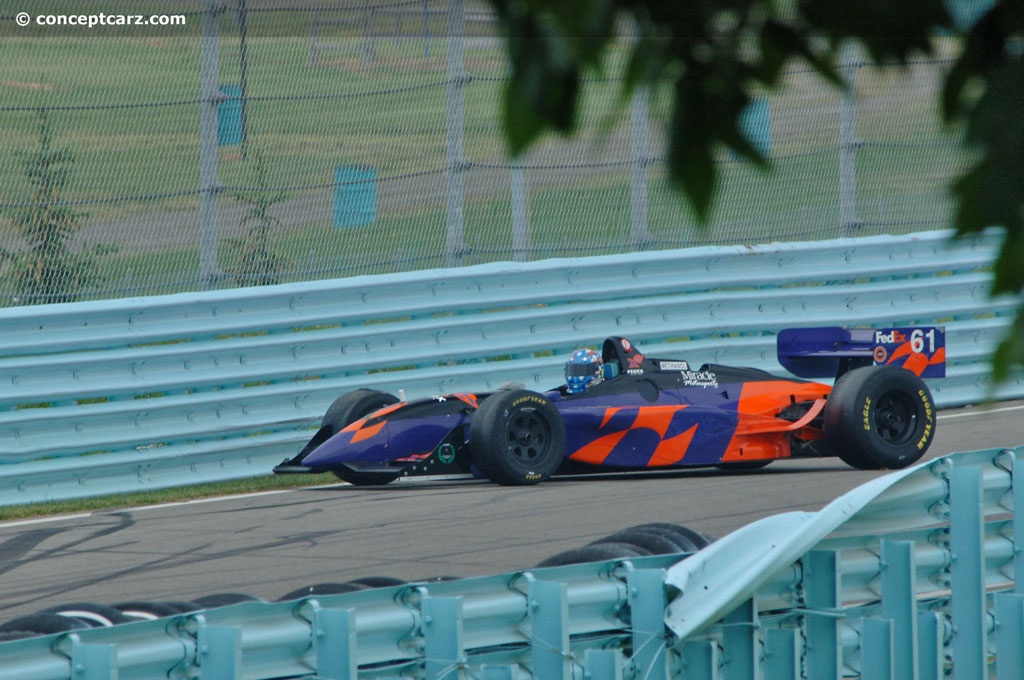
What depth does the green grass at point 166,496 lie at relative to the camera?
31.1 ft

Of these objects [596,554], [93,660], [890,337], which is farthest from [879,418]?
[93,660]

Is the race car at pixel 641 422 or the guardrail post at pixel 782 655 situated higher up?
the race car at pixel 641 422

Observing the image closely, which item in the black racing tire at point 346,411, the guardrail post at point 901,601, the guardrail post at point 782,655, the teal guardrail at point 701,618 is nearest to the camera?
the teal guardrail at point 701,618

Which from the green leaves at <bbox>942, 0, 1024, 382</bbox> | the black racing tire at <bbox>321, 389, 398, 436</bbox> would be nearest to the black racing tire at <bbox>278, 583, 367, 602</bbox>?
the green leaves at <bbox>942, 0, 1024, 382</bbox>

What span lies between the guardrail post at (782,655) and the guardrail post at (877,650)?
0.86 ft

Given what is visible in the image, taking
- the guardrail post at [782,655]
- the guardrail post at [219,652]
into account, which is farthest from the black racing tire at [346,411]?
the guardrail post at [219,652]

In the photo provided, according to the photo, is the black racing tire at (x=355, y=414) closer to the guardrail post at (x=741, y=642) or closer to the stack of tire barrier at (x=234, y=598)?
the stack of tire barrier at (x=234, y=598)

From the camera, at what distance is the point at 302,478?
1076 centimetres

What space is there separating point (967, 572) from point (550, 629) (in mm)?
1717

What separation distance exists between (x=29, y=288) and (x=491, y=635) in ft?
22.2

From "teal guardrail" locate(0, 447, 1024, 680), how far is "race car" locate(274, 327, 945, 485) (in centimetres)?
455

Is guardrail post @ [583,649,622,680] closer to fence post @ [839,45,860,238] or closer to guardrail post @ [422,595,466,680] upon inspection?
guardrail post @ [422,595,466,680]

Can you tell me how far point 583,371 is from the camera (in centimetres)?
1009
